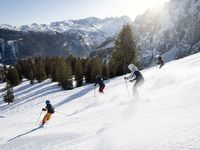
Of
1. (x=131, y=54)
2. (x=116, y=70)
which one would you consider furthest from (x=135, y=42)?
(x=116, y=70)

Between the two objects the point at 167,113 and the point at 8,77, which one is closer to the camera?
the point at 167,113

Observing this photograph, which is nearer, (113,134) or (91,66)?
(113,134)

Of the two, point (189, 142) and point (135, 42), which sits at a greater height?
point (135, 42)

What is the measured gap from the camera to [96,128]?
13.8m

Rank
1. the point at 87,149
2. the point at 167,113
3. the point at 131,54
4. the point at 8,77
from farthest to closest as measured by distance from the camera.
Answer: the point at 8,77, the point at 131,54, the point at 167,113, the point at 87,149

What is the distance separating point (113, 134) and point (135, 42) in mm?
51054

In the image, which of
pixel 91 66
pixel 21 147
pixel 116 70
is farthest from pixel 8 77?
pixel 21 147

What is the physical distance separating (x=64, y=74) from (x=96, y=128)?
59486 millimetres

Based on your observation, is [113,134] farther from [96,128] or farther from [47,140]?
[47,140]

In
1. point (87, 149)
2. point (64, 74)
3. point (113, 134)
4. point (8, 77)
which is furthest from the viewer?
point (8, 77)

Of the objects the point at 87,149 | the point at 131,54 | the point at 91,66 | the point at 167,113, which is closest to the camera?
the point at 87,149

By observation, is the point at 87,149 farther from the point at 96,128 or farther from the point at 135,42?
the point at 135,42

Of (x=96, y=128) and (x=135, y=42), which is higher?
(x=135, y=42)

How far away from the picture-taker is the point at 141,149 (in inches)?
357
